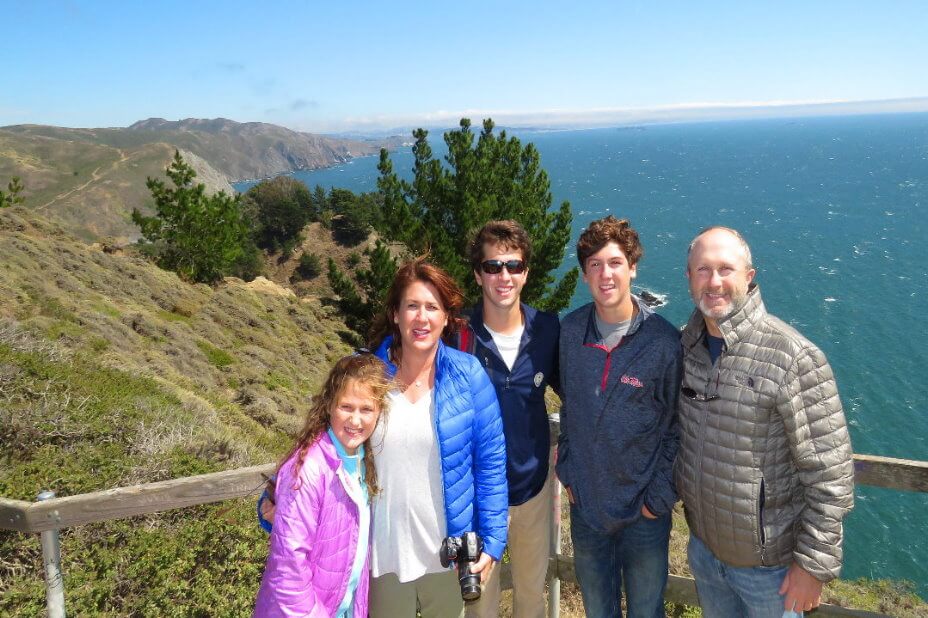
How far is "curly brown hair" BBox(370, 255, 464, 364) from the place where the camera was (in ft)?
8.36

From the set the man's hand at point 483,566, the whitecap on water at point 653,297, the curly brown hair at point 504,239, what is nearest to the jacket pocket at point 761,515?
the man's hand at point 483,566

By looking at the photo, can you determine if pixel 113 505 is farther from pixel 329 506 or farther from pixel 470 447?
pixel 470 447

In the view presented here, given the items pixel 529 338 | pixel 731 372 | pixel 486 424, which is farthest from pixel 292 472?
pixel 731 372

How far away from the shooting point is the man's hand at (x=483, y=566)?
2504 mm

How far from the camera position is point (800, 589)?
2264mm

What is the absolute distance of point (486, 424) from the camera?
2.58 meters

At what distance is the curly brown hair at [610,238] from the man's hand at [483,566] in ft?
4.52

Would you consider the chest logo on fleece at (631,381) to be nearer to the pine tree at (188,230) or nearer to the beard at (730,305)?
the beard at (730,305)

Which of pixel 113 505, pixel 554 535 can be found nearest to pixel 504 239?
pixel 554 535

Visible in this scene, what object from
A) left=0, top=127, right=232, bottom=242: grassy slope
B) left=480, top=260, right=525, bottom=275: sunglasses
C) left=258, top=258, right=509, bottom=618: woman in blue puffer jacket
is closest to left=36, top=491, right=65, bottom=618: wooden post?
left=258, top=258, right=509, bottom=618: woman in blue puffer jacket

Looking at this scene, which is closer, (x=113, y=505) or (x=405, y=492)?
(x=405, y=492)

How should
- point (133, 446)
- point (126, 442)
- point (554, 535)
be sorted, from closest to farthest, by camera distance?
point (554, 535) → point (133, 446) → point (126, 442)

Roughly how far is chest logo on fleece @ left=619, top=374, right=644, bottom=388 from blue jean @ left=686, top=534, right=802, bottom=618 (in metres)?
0.77

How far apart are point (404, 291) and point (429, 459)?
29.1 inches
